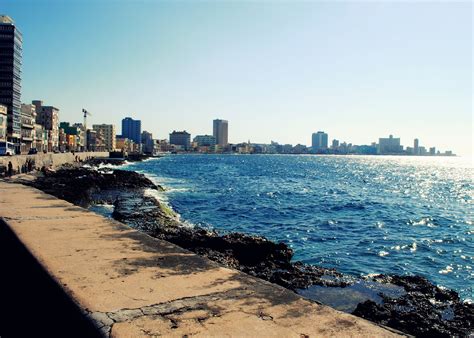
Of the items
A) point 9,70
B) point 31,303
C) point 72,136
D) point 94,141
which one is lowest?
point 31,303

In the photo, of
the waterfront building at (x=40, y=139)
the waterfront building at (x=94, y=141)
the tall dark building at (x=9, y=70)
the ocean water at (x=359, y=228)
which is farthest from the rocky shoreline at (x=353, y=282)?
the waterfront building at (x=94, y=141)

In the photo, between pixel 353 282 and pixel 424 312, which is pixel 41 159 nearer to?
pixel 353 282

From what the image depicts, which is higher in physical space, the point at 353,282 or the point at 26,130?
the point at 26,130

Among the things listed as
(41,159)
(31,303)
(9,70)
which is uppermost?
(9,70)

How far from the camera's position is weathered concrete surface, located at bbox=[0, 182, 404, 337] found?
3568mm

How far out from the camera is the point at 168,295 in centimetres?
434

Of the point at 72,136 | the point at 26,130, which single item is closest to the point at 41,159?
the point at 26,130

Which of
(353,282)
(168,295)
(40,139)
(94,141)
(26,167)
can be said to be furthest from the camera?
(94,141)

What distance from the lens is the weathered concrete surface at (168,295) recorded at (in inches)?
140

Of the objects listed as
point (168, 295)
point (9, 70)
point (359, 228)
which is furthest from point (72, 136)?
point (168, 295)

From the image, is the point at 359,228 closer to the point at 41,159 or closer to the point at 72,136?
the point at 41,159

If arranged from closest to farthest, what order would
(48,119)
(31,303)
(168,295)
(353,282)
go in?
1. (168,295)
2. (31,303)
3. (353,282)
4. (48,119)

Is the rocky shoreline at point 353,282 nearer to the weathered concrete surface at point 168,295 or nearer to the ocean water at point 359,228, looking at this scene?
the ocean water at point 359,228

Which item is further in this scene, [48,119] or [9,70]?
[48,119]
